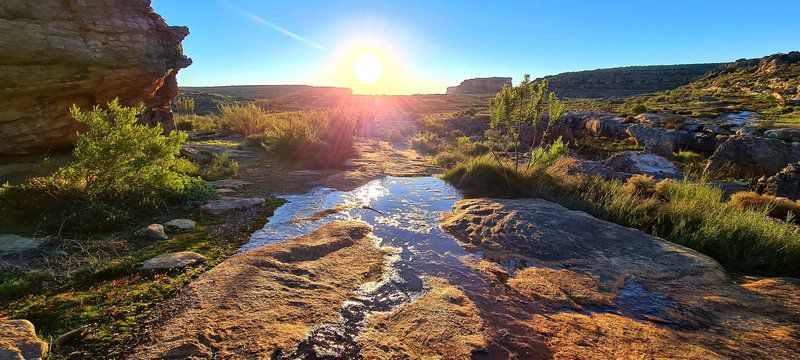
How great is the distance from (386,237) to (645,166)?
1109 cm

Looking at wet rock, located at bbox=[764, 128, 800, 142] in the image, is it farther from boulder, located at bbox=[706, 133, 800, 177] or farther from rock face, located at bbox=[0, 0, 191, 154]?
rock face, located at bbox=[0, 0, 191, 154]

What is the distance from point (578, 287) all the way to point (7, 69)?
924 centimetres

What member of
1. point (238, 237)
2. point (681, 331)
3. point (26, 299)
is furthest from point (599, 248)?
point (26, 299)

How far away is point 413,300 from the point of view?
354cm

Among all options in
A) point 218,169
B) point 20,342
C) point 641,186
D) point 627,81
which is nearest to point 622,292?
point 20,342

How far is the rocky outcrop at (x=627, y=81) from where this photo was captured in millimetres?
64619

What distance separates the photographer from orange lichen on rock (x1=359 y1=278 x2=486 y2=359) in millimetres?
2734

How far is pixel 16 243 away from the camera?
3.90m

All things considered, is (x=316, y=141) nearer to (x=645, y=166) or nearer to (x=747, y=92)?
(x=645, y=166)

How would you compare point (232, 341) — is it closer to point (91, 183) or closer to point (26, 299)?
point (26, 299)

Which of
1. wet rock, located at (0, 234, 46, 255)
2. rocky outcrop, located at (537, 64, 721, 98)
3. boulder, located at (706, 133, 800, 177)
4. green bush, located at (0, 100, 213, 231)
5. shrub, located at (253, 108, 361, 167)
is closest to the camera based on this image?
wet rock, located at (0, 234, 46, 255)

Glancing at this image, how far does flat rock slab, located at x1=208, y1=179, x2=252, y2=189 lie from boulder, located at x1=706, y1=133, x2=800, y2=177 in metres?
13.8

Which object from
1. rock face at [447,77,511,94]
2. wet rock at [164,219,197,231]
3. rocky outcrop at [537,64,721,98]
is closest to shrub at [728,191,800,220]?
wet rock at [164,219,197,231]

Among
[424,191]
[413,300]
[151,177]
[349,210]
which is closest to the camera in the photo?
[413,300]
